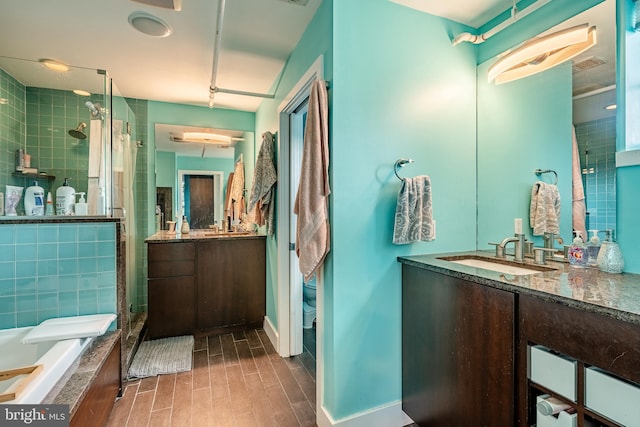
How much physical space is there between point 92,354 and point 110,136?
1560mm

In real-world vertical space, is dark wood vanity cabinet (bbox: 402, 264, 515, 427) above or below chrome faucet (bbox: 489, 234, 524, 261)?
below

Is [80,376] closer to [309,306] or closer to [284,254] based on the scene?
[284,254]

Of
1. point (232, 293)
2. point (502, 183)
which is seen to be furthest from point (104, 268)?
point (502, 183)

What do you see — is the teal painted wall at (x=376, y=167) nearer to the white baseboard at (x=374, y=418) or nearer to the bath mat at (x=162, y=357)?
the white baseboard at (x=374, y=418)

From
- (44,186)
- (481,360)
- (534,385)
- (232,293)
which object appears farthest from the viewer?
(232,293)

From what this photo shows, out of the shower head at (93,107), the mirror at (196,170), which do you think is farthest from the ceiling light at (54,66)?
the mirror at (196,170)

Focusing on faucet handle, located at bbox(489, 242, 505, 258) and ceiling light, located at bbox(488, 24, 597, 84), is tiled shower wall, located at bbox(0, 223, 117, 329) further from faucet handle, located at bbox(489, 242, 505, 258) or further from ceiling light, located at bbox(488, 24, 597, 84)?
ceiling light, located at bbox(488, 24, 597, 84)

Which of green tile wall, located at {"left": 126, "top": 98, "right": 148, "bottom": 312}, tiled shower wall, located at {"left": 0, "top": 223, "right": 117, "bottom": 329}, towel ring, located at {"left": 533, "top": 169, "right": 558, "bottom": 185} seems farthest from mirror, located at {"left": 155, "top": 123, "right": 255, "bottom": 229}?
towel ring, located at {"left": 533, "top": 169, "right": 558, "bottom": 185}

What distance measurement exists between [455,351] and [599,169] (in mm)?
1121

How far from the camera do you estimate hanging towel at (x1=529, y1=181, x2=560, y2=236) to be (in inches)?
65.2

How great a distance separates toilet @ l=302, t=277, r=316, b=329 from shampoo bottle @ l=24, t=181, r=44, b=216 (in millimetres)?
2165

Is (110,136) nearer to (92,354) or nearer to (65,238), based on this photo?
(65,238)

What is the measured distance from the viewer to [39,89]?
95.7 inches

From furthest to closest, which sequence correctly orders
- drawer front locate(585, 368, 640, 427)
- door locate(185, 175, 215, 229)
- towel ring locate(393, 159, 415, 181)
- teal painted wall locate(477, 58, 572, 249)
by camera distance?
door locate(185, 175, 215, 229), towel ring locate(393, 159, 415, 181), teal painted wall locate(477, 58, 572, 249), drawer front locate(585, 368, 640, 427)
